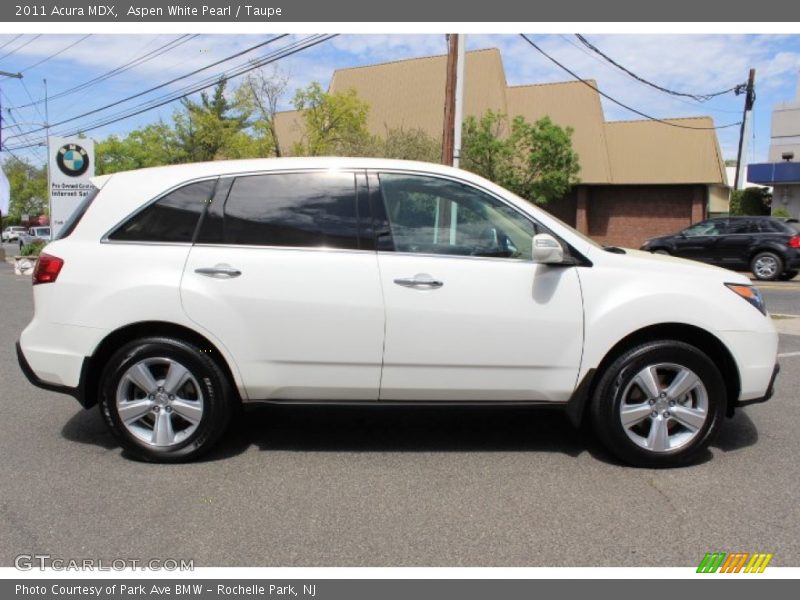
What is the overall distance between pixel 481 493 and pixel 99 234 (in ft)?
9.17

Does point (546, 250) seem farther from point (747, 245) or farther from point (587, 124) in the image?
point (587, 124)

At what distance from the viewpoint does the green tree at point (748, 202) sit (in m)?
30.8

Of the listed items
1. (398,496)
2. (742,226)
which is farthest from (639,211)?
(398,496)

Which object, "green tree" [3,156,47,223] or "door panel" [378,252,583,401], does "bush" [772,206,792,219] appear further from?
"green tree" [3,156,47,223]

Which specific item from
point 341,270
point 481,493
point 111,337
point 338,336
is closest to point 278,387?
point 338,336

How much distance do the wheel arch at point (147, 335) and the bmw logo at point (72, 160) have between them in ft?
47.5

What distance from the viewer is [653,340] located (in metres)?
3.86

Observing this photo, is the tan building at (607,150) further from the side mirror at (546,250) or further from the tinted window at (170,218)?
the side mirror at (546,250)

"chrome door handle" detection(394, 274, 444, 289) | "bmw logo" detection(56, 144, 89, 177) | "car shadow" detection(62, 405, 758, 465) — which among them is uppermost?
"bmw logo" detection(56, 144, 89, 177)

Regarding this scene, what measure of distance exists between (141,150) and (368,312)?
46.4m

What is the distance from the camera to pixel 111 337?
153 inches

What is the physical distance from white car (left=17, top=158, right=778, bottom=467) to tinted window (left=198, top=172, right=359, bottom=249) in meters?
0.01

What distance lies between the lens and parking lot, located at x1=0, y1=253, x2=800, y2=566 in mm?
2994

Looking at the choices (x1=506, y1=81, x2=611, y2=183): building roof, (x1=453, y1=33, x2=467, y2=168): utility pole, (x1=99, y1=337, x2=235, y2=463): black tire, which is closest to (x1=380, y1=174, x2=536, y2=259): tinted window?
(x1=99, y1=337, x2=235, y2=463): black tire
